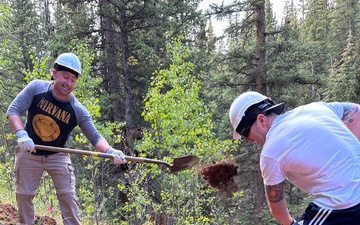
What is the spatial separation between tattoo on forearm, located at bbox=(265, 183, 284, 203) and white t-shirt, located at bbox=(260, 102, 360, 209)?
0.13ft

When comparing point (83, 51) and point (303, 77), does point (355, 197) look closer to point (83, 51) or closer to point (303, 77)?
point (83, 51)

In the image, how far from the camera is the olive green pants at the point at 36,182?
3.75 meters

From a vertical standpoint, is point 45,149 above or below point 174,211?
above

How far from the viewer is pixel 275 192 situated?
82.2 inches

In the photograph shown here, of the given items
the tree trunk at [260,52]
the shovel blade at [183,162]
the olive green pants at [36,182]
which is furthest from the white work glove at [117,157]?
the tree trunk at [260,52]

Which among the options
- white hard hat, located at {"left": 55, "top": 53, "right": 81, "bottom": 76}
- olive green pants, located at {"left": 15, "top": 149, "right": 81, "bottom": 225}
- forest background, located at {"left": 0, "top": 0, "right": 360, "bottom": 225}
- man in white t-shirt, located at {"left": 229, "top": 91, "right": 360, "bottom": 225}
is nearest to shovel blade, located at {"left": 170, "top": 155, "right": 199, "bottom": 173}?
olive green pants, located at {"left": 15, "top": 149, "right": 81, "bottom": 225}

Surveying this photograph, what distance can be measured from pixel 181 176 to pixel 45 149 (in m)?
3.96

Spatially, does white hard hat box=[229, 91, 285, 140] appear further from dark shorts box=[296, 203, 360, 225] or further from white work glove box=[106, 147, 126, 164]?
white work glove box=[106, 147, 126, 164]

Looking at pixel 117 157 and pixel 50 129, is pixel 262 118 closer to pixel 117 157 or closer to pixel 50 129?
pixel 117 157

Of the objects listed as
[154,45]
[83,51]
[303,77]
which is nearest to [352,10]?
[303,77]

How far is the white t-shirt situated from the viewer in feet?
6.29

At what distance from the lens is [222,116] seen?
1550cm

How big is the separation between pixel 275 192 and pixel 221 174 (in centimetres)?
301

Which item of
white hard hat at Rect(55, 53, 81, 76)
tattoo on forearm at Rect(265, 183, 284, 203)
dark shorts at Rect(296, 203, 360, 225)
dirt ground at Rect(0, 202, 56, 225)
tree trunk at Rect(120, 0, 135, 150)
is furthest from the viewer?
tree trunk at Rect(120, 0, 135, 150)
